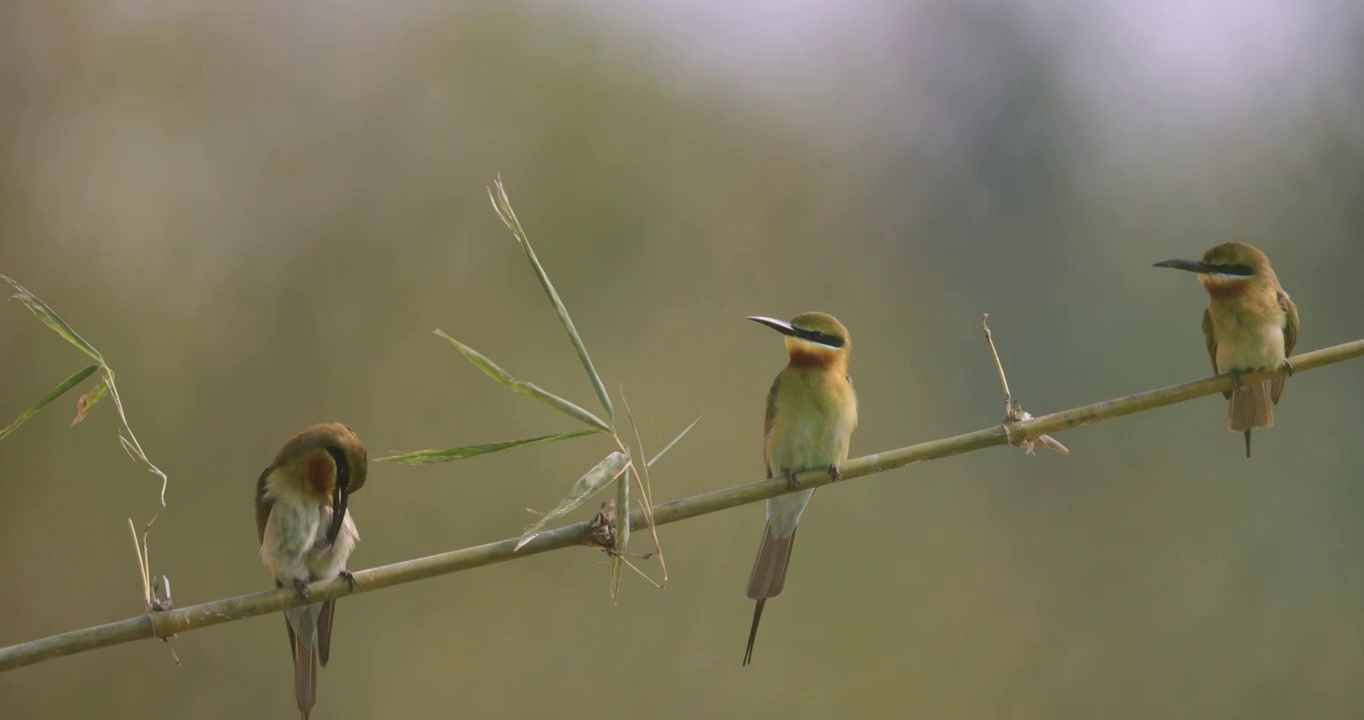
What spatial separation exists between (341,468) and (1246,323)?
73.1 inches

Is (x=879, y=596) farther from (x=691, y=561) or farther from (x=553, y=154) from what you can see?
(x=553, y=154)

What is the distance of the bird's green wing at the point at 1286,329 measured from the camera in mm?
2307

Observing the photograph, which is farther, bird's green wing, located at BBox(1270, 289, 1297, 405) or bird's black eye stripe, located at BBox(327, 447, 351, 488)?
bird's green wing, located at BBox(1270, 289, 1297, 405)

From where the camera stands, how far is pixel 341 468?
192 cm

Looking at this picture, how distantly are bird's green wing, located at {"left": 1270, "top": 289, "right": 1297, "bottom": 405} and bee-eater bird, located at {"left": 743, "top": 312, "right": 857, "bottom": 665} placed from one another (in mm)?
909

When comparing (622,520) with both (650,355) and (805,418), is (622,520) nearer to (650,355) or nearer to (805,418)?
(805,418)

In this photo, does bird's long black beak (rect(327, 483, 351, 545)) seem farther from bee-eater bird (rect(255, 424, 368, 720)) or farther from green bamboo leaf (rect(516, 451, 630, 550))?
green bamboo leaf (rect(516, 451, 630, 550))

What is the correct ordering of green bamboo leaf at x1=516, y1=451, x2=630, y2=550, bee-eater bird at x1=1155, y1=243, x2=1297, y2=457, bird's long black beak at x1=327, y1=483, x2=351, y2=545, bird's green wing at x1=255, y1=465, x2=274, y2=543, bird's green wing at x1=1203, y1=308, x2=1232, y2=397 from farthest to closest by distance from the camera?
bird's green wing at x1=1203, y1=308, x2=1232, y2=397 < bee-eater bird at x1=1155, y1=243, x2=1297, y2=457 < bird's green wing at x1=255, y1=465, x2=274, y2=543 < bird's long black beak at x1=327, y1=483, x2=351, y2=545 < green bamboo leaf at x1=516, y1=451, x2=630, y2=550

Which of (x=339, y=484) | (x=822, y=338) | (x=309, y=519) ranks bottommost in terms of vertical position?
(x=309, y=519)

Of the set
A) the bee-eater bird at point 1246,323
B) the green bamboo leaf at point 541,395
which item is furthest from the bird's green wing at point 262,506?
the bee-eater bird at point 1246,323

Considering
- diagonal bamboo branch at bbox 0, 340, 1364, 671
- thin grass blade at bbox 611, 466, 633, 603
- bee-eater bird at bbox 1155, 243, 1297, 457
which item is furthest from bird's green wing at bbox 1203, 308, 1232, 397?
thin grass blade at bbox 611, 466, 633, 603

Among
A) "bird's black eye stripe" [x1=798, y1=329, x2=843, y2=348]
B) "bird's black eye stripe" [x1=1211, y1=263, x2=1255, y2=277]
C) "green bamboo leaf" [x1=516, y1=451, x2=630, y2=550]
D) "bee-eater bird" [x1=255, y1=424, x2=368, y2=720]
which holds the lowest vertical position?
"bee-eater bird" [x1=255, y1=424, x2=368, y2=720]

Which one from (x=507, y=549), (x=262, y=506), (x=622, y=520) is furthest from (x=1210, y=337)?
(x=262, y=506)

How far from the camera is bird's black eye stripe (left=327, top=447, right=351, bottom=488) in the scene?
1906mm
